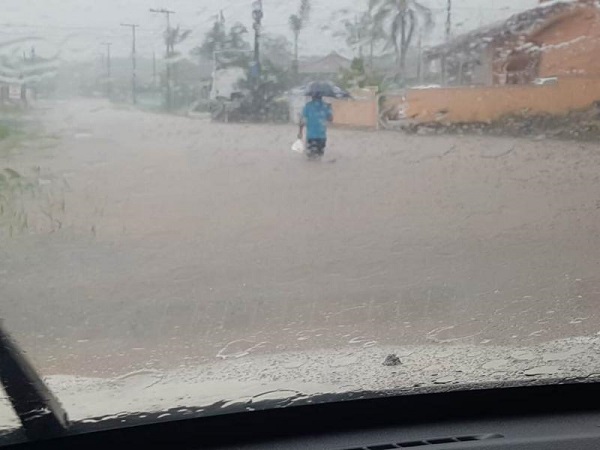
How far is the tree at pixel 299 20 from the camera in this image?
15.5 ft

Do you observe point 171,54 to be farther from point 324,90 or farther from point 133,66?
point 324,90

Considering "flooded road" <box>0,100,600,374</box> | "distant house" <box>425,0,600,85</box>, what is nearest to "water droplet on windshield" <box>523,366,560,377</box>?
"flooded road" <box>0,100,600,374</box>

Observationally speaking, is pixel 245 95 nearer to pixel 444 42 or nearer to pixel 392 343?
pixel 444 42

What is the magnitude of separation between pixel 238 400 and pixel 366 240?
1759mm

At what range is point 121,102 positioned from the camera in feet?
15.4

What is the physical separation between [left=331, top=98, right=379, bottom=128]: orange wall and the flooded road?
0.27 feet

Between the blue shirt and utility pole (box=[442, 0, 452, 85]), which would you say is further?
utility pole (box=[442, 0, 452, 85])

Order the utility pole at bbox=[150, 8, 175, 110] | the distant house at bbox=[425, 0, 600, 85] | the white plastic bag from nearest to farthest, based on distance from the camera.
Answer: the utility pole at bbox=[150, 8, 175, 110]
the white plastic bag
the distant house at bbox=[425, 0, 600, 85]

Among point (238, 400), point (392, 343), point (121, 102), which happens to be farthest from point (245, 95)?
point (238, 400)

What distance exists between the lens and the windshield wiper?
11.3ft

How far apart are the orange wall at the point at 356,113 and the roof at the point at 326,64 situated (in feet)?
0.58

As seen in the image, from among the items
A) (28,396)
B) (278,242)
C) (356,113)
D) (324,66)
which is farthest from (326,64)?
(28,396)

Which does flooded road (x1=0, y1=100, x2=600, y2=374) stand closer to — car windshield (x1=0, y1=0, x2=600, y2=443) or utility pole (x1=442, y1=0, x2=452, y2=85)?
car windshield (x1=0, y1=0, x2=600, y2=443)

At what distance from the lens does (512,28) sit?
5.30 m
